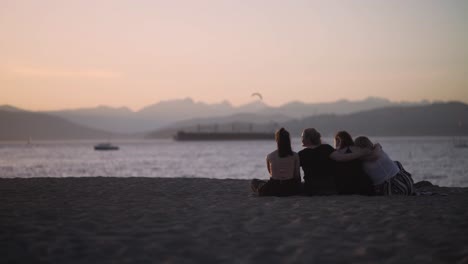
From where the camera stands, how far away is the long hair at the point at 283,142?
7997mm

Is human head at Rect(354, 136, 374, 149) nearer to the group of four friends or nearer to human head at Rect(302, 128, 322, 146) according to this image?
the group of four friends

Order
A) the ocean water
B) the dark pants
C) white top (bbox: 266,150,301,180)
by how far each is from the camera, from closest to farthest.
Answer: white top (bbox: 266,150,301,180), the dark pants, the ocean water

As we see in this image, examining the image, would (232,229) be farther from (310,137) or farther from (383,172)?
(383,172)

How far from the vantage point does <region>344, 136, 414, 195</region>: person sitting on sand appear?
831 centimetres

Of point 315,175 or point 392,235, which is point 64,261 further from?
point 315,175

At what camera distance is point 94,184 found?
11.7m

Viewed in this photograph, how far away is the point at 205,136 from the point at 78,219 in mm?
191501

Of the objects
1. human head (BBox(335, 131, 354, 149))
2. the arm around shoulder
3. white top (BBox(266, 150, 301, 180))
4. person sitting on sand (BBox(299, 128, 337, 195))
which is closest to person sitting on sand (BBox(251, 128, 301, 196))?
white top (BBox(266, 150, 301, 180))

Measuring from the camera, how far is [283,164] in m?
8.19

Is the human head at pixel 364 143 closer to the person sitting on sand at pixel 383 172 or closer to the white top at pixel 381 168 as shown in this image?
the person sitting on sand at pixel 383 172

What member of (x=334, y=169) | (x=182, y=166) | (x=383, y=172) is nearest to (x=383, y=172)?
(x=383, y=172)

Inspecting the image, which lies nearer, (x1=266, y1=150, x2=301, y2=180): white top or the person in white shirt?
(x1=266, y1=150, x2=301, y2=180): white top

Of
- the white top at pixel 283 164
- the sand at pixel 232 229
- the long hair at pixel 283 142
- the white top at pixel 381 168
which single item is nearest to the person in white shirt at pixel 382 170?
the white top at pixel 381 168

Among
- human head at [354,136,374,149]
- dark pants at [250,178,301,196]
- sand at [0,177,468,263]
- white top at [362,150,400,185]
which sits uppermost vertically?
human head at [354,136,374,149]
